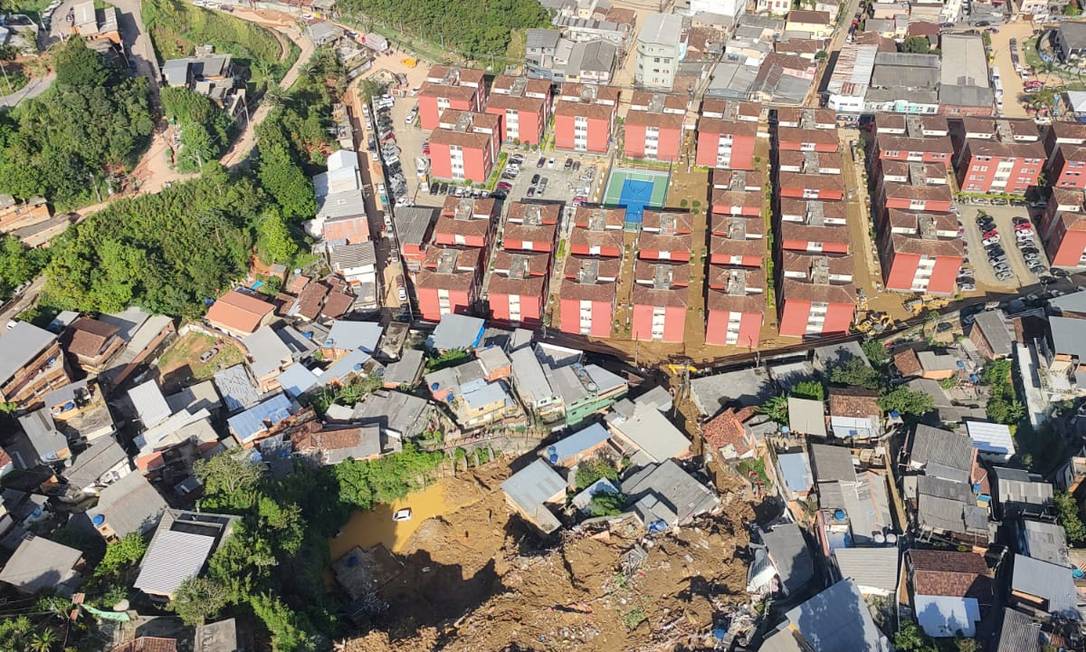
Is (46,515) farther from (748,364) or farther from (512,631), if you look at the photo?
(748,364)

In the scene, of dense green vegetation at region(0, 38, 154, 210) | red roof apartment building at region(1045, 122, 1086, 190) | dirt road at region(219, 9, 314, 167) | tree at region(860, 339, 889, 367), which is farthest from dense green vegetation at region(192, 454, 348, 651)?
red roof apartment building at region(1045, 122, 1086, 190)

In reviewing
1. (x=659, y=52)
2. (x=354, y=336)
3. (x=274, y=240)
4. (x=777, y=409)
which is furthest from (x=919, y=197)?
(x=274, y=240)

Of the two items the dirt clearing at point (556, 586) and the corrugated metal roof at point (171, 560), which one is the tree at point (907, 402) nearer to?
the dirt clearing at point (556, 586)

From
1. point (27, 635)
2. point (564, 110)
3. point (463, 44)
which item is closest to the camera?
point (27, 635)

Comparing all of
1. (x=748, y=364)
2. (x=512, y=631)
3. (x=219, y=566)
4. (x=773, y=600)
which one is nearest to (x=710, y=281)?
(x=748, y=364)

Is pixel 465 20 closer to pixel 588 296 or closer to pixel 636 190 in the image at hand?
pixel 636 190
